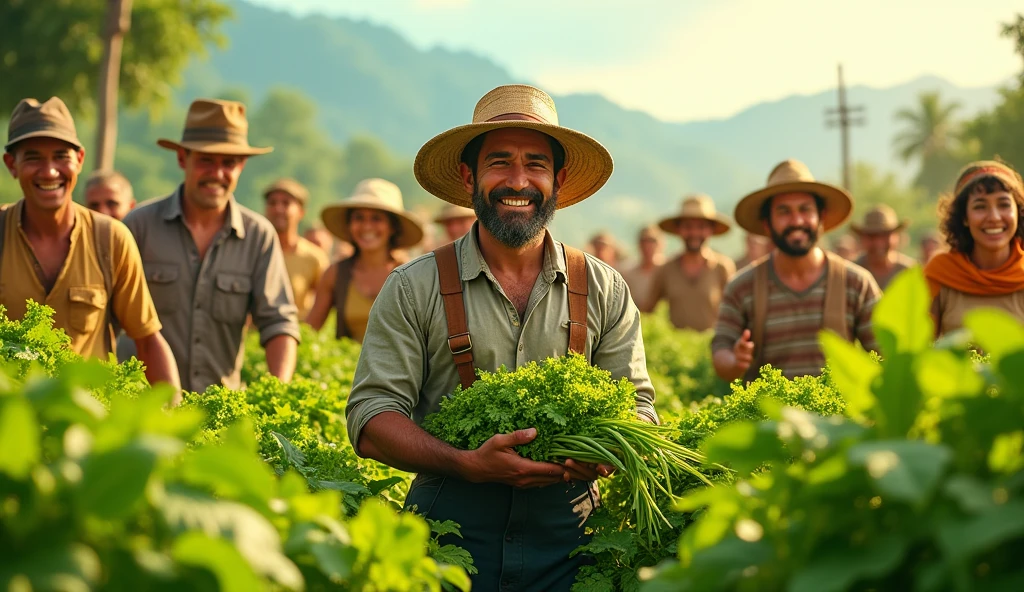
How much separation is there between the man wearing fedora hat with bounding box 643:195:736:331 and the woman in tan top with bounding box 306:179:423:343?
443 centimetres

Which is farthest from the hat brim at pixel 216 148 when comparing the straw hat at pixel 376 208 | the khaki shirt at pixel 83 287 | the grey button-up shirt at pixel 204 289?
the straw hat at pixel 376 208

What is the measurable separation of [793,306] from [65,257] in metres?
4.89

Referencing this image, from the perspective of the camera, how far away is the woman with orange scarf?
7.28 m

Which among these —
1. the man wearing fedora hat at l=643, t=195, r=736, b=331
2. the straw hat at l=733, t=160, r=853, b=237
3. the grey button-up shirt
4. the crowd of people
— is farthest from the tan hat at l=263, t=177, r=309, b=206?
the straw hat at l=733, t=160, r=853, b=237

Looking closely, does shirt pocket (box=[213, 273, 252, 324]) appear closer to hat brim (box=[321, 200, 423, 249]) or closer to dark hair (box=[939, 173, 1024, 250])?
hat brim (box=[321, 200, 423, 249])

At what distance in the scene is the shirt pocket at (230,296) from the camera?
7414mm

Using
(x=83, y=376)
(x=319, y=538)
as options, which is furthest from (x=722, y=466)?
(x=83, y=376)

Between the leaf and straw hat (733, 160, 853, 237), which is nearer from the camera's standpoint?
the leaf

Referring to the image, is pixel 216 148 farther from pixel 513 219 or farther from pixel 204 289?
pixel 513 219

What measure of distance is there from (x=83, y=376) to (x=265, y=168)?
641 feet

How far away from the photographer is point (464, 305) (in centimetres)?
461

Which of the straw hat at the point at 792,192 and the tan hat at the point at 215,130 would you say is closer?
the tan hat at the point at 215,130

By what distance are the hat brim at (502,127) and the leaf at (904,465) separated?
302 cm

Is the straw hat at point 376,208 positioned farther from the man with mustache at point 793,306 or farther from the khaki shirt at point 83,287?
the khaki shirt at point 83,287
